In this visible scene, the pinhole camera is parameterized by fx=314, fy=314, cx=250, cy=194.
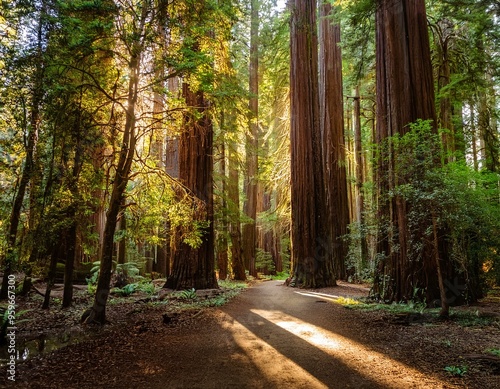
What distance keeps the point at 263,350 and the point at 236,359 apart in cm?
46

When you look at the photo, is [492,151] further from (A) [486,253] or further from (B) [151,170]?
(B) [151,170]

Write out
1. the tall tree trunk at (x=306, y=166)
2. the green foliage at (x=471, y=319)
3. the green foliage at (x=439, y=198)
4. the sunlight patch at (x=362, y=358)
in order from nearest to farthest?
the sunlight patch at (x=362, y=358) → the green foliage at (x=471, y=319) → the green foliage at (x=439, y=198) → the tall tree trunk at (x=306, y=166)

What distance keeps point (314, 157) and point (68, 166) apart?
828cm

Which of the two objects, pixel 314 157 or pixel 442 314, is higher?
pixel 314 157

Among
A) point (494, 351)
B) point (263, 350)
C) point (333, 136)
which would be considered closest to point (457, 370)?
point (494, 351)

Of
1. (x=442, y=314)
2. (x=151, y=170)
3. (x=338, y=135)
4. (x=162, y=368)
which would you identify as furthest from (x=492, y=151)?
(x=162, y=368)

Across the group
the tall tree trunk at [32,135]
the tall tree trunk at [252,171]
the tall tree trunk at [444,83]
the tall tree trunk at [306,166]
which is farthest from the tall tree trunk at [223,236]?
the tall tree trunk at [444,83]

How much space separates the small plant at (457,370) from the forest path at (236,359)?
0.29 metres

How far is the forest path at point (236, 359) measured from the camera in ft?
9.70

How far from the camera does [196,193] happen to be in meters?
9.41

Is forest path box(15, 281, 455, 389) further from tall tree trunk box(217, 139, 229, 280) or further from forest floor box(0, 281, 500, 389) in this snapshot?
tall tree trunk box(217, 139, 229, 280)

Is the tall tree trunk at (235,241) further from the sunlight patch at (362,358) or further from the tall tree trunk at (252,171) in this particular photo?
the sunlight patch at (362,358)

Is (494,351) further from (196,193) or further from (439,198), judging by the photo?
(196,193)

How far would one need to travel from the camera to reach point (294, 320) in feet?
18.5
